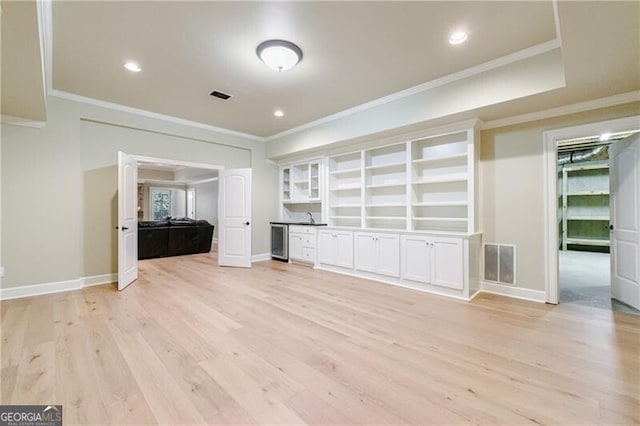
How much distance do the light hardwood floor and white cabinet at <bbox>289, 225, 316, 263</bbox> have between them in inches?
80.7

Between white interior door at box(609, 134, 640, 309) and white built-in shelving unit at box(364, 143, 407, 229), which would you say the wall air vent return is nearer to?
white interior door at box(609, 134, 640, 309)

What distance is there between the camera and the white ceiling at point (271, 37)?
7.75 feet

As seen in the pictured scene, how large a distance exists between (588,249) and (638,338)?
7325 mm

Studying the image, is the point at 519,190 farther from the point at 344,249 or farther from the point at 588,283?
the point at 344,249

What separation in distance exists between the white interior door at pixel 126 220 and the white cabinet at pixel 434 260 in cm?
420

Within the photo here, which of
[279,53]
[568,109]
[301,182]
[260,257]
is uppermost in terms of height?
[279,53]

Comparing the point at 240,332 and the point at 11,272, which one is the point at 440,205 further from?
the point at 11,272

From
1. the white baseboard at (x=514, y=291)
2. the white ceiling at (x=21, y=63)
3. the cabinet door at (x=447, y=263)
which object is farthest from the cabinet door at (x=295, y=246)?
the white ceiling at (x=21, y=63)

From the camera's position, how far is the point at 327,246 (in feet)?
17.6

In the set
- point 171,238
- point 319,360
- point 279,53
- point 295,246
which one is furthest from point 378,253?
point 171,238

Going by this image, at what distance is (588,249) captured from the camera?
7.90 meters

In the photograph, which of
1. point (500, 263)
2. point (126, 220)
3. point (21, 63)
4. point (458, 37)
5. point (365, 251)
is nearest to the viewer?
point (21, 63)

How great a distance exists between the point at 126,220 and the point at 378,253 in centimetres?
399

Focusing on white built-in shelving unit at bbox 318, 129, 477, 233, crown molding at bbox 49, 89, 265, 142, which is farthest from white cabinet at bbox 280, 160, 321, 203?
crown molding at bbox 49, 89, 265, 142
